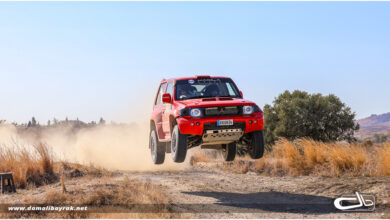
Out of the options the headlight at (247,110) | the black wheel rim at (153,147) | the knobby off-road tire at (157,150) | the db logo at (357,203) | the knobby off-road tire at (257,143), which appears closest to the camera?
the headlight at (247,110)

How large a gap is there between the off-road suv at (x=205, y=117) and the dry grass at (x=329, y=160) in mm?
6416

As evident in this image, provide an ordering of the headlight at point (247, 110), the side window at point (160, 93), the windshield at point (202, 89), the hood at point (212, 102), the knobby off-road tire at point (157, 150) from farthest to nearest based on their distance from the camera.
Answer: the side window at point (160, 93) → the knobby off-road tire at point (157, 150) → the windshield at point (202, 89) → the headlight at point (247, 110) → the hood at point (212, 102)

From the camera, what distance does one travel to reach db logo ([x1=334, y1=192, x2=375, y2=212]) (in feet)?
38.8

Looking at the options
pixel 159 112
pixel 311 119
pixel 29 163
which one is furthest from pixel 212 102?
pixel 311 119

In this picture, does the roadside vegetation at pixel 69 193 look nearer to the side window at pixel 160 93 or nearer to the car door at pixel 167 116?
the car door at pixel 167 116

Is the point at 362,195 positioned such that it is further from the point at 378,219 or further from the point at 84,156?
the point at 84,156

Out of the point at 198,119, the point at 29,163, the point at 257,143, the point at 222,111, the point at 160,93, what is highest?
the point at 160,93

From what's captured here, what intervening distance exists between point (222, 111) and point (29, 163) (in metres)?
11.0

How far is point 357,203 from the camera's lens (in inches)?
490

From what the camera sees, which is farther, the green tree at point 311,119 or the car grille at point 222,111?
the green tree at point 311,119

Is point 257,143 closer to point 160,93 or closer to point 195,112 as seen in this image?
point 195,112

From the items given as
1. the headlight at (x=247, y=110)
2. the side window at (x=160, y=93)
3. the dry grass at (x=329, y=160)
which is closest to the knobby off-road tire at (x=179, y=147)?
the headlight at (x=247, y=110)

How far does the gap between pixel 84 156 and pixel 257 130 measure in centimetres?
2178

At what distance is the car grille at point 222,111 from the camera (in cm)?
1036
